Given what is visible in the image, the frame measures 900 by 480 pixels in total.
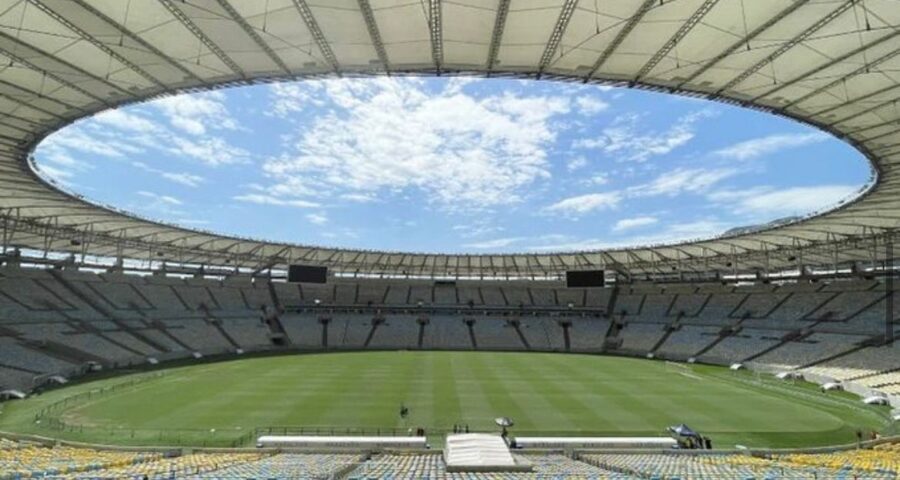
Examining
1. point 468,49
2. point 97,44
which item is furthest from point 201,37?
point 468,49

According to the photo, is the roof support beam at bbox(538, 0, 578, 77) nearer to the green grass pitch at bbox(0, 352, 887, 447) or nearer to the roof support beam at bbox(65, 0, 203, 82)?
the roof support beam at bbox(65, 0, 203, 82)

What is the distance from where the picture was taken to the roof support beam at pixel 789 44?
1495 cm

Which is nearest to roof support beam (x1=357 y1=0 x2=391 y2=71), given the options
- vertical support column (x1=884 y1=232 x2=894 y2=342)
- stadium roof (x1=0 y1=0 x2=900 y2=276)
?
stadium roof (x1=0 y1=0 x2=900 y2=276)

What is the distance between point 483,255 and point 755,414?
37.7 m

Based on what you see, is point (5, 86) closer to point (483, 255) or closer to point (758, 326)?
point (483, 255)

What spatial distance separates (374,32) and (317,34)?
1755 mm

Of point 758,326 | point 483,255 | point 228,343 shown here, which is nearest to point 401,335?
point 483,255

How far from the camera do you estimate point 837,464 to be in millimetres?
18156

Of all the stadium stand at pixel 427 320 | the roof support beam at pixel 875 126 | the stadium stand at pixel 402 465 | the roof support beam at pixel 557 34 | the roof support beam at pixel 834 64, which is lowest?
the stadium stand at pixel 402 465

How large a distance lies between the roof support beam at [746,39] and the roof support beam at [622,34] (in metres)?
3.37

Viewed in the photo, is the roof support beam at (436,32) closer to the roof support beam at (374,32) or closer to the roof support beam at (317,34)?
the roof support beam at (374,32)

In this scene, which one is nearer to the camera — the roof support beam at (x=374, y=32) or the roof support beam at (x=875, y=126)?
the roof support beam at (x=374, y=32)

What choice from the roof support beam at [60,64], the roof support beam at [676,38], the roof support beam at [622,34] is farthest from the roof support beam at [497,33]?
the roof support beam at [60,64]

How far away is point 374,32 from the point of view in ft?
55.9
